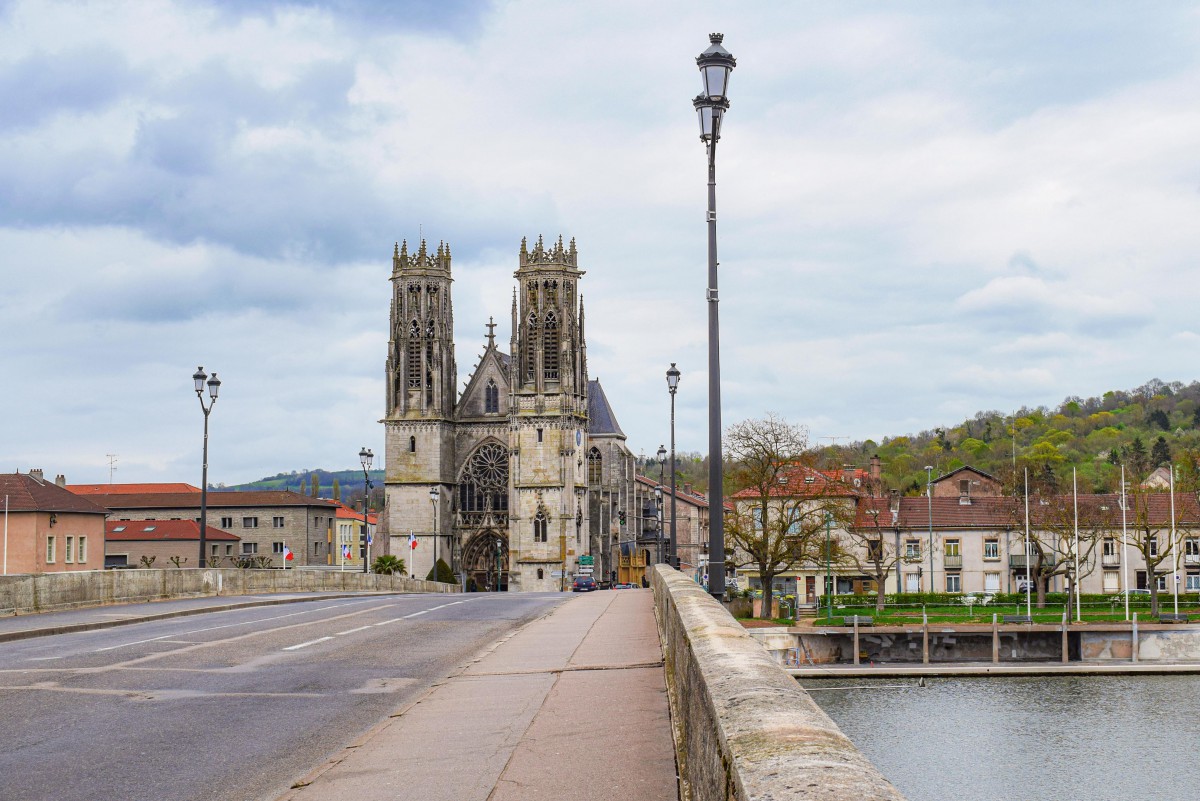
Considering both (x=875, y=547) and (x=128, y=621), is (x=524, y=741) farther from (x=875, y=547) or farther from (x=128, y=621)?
(x=875, y=547)

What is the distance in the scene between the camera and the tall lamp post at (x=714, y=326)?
17125 mm

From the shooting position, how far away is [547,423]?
106 meters

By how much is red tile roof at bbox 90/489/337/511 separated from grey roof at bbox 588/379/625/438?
31236 mm

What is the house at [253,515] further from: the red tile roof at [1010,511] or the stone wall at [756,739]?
the stone wall at [756,739]

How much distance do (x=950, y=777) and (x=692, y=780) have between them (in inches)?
1467

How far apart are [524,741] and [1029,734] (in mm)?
42477

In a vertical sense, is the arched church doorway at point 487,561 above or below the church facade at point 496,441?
A: below

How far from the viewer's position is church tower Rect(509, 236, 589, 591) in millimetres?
104062

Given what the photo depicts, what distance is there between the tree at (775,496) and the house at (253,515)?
221 ft

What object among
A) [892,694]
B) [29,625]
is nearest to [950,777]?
[892,694]

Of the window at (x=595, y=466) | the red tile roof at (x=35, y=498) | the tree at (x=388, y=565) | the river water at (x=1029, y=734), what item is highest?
the window at (x=595, y=466)

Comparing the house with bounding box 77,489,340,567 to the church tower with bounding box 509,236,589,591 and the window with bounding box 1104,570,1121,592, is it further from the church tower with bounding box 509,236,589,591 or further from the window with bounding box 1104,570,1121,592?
the window with bounding box 1104,570,1121,592

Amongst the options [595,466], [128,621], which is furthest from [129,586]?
[595,466]

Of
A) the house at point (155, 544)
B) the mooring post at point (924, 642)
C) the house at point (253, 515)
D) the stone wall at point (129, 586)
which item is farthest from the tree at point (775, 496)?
the house at point (253, 515)
